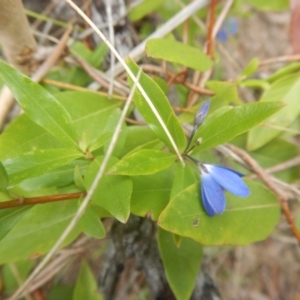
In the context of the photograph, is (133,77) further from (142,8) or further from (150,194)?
(142,8)

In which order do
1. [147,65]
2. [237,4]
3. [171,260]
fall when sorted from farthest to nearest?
[237,4] < [147,65] < [171,260]

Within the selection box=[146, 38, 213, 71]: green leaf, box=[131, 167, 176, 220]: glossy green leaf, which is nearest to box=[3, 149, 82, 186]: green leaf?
box=[131, 167, 176, 220]: glossy green leaf

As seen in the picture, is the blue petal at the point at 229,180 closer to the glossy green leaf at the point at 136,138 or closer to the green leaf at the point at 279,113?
the glossy green leaf at the point at 136,138

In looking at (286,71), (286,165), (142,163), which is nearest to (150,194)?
(142,163)

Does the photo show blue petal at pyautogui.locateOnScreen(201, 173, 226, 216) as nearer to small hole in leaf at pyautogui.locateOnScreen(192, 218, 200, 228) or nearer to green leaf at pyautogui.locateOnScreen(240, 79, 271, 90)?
small hole in leaf at pyautogui.locateOnScreen(192, 218, 200, 228)

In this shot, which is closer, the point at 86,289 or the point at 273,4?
the point at 86,289

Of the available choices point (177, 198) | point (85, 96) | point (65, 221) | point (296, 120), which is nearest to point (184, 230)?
point (177, 198)

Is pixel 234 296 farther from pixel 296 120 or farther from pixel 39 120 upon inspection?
pixel 39 120
